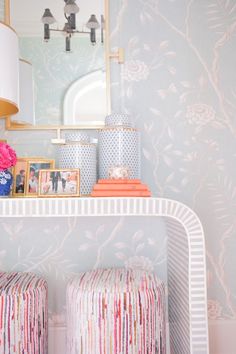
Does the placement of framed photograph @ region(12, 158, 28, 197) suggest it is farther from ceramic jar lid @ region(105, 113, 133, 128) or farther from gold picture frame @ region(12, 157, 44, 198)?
ceramic jar lid @ region(105, 113, 133, 128)

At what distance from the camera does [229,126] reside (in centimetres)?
185

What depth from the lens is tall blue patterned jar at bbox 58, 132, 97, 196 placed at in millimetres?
1644

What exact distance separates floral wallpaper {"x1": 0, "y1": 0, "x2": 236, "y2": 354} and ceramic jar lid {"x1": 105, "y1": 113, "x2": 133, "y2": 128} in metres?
0.14

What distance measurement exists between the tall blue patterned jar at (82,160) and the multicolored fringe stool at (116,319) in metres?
0.43

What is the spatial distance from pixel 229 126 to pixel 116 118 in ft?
1.86

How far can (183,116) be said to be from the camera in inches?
72.8

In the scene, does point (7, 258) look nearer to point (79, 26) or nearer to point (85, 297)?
point (85, 297)

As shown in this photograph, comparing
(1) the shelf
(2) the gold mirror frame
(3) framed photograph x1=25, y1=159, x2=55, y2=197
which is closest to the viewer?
(1) the shelf

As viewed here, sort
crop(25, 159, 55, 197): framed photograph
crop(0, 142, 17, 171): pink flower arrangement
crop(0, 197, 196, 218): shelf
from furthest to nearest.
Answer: crop(25, 159, 55, 197): framed photograph
crop(0, 142, 17, 171): pink flower arrangement
crop(0, 197, 196, 218): shelf

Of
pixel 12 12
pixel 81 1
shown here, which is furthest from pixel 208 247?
pixel 12 12

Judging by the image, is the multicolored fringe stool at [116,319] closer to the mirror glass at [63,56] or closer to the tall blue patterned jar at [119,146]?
the tall blue patterned jar at [119,146]

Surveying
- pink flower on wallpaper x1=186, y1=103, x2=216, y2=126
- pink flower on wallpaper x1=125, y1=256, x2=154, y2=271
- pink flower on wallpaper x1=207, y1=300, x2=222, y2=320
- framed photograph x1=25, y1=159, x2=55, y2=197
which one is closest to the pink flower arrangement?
framed photograph x1=25, y1=159, x2=55, y2=197

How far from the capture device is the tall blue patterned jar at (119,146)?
1.65 m

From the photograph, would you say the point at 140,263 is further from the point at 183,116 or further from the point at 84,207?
the point at 183,116
